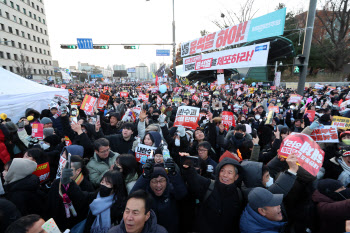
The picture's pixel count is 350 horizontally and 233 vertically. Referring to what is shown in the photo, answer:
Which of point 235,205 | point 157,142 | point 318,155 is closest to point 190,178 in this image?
point 235,205

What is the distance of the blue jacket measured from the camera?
1.77 m

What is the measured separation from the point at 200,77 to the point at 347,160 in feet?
87.7

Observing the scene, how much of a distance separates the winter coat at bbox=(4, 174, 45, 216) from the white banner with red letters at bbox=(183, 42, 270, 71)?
10.2 meters

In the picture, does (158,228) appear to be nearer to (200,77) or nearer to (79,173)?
(79,173)

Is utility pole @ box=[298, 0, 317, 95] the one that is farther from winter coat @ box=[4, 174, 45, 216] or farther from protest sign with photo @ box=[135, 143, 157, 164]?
winter coat @ box=[4, 174, 45, 216]

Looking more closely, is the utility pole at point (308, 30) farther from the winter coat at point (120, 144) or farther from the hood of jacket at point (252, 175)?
the winter coat at point (120, 144)

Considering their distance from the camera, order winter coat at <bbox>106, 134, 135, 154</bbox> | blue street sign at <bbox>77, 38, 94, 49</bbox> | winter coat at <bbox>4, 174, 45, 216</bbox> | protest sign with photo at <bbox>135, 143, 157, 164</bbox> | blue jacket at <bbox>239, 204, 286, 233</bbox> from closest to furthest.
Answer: blue jacket at <bbox>239, 204, 286, 233</bbox>
winter coat at <bbox>4, 174, 45, 216</bbox>
protest sign with photo at <bbox>135, 143, 157, 164</bbox>
winter coat at <bbox>106, 134, 135, 154</bbox>
blue street sign at <bbox>77, 38, 94, 49</bbox>

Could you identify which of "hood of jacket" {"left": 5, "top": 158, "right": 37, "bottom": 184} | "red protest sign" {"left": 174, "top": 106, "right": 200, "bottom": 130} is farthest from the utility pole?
"hood of jacket" {"left": 5, "top": 158, "right": 37, "bottom": 184}

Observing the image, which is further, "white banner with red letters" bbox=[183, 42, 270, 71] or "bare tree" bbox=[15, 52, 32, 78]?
"bare tree" bbox=[15, 52, 32, 78]

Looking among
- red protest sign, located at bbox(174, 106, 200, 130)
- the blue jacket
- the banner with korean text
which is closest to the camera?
the blue jacket

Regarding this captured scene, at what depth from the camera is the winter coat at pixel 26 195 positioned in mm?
2084

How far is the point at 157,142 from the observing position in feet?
11.3

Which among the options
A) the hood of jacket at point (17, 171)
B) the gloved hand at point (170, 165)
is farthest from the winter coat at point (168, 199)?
the hood of jacket at point (17, 171)

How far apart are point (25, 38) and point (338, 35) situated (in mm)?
67323
